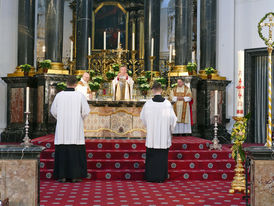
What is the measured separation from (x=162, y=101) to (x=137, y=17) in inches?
407

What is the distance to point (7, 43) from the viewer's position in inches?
607

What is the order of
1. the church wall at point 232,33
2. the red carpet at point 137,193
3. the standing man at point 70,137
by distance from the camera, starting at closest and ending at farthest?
the red carpet at point 137,193, the standing man at point 70,137, the church wall at point 232,33

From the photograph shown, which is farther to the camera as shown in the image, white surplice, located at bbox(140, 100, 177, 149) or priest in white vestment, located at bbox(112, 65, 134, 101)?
priest in white vestment, located at bbox(112, 65, 134, 101)

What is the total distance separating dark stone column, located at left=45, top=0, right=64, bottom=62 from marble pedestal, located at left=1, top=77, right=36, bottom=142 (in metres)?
1.08

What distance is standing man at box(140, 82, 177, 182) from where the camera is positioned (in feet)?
29.2

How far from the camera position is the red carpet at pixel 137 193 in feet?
22.6

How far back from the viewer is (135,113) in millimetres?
11742

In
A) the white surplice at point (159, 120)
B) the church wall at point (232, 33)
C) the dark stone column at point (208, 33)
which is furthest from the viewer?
the church wall at point (232, 33)

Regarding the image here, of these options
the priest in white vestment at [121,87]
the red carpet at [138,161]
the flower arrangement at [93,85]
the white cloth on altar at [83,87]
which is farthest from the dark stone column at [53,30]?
the red carpet at [138,161]

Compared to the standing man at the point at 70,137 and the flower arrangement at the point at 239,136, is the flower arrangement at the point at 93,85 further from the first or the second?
the flower arrangement at the point at 239,136

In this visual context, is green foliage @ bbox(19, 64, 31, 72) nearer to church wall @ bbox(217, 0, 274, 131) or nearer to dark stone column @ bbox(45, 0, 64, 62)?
dark stone column @ bbox(45, 0, 64, 62)

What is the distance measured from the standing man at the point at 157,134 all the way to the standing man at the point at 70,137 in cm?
123

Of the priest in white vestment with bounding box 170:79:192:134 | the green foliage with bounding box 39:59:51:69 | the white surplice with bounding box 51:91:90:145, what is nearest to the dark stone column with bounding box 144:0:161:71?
the priest in white vestment with bounding box 170:79:192:134

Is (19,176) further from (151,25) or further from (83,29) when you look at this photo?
(151,25)
